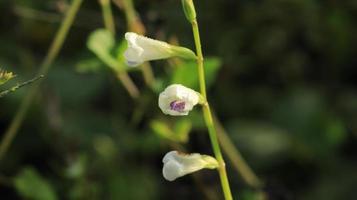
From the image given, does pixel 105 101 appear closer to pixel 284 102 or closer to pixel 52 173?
pixel 52 173

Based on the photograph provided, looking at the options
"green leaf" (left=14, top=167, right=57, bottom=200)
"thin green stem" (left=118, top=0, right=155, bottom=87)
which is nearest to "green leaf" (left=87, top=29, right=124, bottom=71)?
"thin green stem" (left=118, top=0, right=155, bottom=87)

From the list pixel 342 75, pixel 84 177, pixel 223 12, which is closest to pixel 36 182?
pixel 84 177

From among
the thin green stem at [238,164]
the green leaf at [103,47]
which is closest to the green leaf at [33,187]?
the green leaf at [103,47]

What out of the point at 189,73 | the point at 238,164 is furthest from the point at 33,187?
the point at 238,164

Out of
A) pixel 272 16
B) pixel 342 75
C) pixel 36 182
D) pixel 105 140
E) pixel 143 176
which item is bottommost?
pixel 36 182

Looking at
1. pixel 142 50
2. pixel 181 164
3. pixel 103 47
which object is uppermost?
pixel 103 47

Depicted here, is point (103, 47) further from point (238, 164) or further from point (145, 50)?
point (238, 164)

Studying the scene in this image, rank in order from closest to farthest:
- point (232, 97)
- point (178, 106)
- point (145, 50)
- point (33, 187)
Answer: point (178, 106) → point (145, 50) → point (33, 187) → point (232, 97)

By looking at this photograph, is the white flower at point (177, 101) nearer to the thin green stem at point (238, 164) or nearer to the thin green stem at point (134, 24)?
the thin green stem at point (134, 24)
